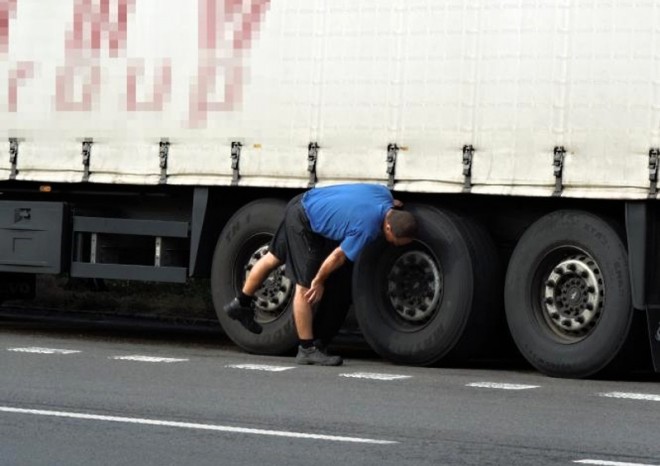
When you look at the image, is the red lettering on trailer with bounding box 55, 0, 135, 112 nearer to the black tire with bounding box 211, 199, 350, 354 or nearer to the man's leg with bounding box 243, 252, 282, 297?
the black tire with bounding box 211, 199, 350, 354

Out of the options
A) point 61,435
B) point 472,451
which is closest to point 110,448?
point 61,435

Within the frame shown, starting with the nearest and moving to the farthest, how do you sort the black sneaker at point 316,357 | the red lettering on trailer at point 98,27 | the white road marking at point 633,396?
the white road marking at point 633,396 → the black sneaker at point 316,357 → the red lettering on trailer at point 98,27

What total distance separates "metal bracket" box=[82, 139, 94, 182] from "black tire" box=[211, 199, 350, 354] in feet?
4.45

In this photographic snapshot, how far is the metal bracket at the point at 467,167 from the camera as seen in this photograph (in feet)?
43.9

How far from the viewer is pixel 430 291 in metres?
13.8

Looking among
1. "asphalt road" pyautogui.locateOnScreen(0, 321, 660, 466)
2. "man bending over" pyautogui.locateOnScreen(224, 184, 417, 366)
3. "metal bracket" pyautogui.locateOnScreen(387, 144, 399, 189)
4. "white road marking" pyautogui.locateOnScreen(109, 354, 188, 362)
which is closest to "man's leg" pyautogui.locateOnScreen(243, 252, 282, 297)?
"man bending over" pyautogui.locateOnScreen(224, 184, 417, 366)

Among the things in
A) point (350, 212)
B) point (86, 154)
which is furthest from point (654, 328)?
point (86, 154)

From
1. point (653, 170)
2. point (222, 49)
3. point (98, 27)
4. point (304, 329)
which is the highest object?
point (98, 27)

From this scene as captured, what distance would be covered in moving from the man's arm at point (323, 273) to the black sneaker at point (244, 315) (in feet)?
2.66

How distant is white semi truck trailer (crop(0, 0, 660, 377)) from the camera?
12.8 metres

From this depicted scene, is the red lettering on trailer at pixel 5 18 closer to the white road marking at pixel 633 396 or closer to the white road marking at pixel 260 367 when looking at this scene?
the white road marking at pixel 260 367

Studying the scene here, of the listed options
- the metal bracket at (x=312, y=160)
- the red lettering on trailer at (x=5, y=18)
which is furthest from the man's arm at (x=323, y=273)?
the red lettering on trailer at (x=5, y=18)

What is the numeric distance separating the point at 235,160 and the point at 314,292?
1432mm

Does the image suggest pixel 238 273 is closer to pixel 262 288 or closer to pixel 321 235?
pixel 262 288
